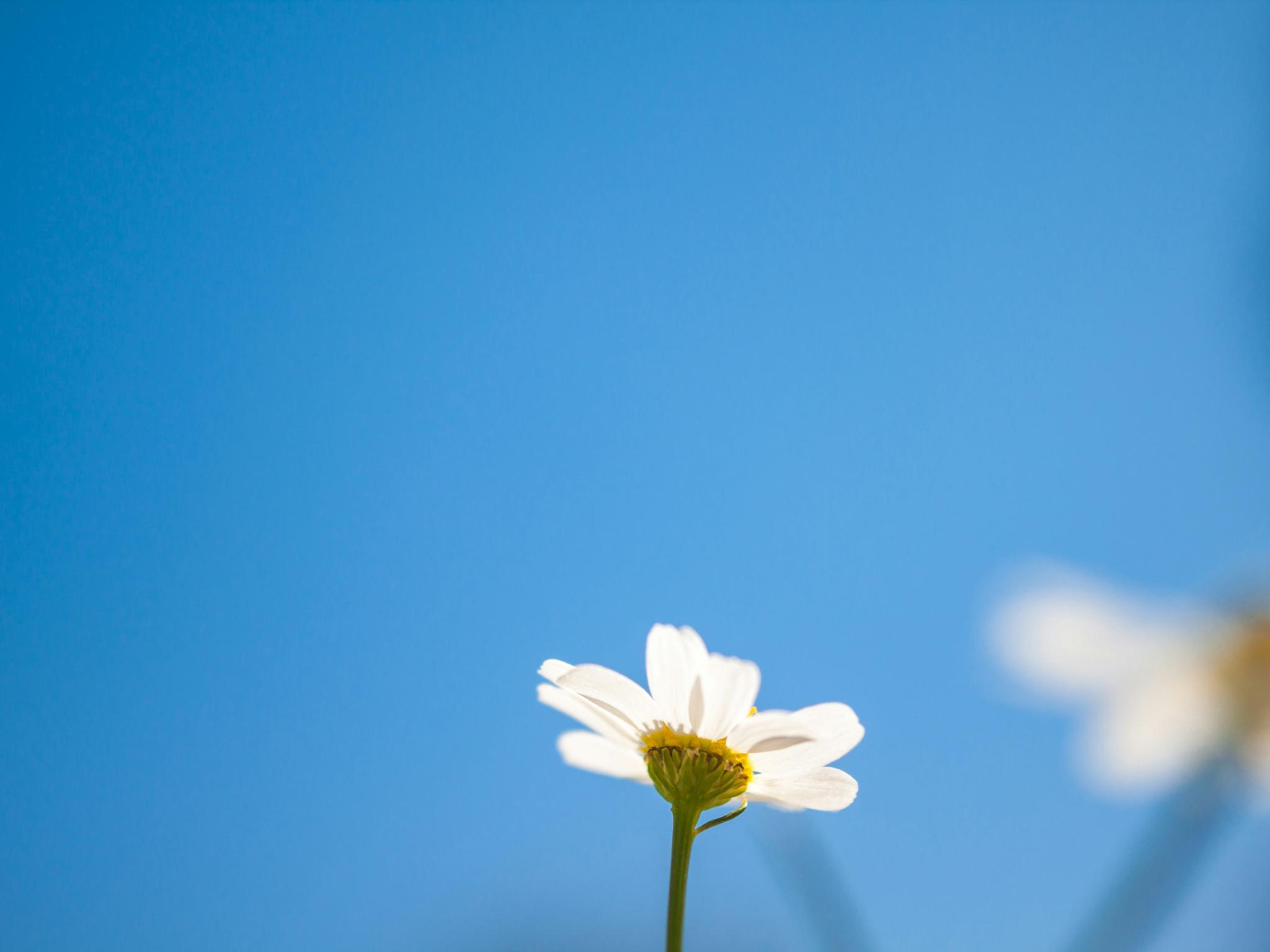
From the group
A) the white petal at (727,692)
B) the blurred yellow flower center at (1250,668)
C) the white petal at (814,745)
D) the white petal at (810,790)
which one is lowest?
the white petal at (810,790)

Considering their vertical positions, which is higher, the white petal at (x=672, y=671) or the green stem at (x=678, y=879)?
the white petal at (x=672, y=671)

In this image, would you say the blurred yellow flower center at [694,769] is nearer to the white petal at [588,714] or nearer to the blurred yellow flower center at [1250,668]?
the white petal at [588,714]

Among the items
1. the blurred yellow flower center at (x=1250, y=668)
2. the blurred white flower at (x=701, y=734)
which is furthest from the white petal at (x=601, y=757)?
the blurred yellow flower center at (x=1250, y=668)

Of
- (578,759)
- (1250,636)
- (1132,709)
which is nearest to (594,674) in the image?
(578,759)

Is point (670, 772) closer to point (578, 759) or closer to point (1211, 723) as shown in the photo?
point (578, 759)

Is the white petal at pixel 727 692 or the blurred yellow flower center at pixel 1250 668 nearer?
the white petal at pixel 727 692

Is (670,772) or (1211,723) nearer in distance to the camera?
(670,772)

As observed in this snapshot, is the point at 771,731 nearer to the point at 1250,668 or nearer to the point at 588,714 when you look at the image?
the point at 588,714
